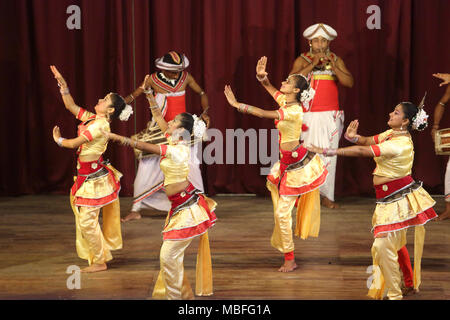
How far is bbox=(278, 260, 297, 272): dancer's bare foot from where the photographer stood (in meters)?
4.76

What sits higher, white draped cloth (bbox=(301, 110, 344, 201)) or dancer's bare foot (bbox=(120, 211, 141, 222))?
white draped cloth (bbox=(301, 110, 344, 201))

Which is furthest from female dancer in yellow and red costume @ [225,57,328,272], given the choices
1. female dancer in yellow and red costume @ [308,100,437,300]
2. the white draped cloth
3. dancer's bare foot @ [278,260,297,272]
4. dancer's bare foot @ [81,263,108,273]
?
the white draped cloth

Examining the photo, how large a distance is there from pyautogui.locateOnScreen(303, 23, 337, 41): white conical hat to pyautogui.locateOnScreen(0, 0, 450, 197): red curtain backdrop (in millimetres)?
596

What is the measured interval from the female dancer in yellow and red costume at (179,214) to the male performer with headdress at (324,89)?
2.68 metres

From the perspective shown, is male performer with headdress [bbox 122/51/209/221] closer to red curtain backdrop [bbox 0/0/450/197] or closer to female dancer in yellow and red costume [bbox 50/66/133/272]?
red curtain backdrop [bbox 0/0/450/197]

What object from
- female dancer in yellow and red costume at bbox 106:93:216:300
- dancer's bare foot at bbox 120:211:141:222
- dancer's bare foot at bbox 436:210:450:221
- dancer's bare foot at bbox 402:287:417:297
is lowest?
dancer's bare foot at bbox 120:211:141:222

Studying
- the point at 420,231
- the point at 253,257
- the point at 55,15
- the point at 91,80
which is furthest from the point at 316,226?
the point at 55,15

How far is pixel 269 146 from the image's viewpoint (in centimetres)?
729

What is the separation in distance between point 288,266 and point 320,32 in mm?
2633

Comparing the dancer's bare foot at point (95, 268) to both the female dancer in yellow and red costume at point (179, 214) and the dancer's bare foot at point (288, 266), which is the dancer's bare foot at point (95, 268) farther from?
the dancer's bare foot at point (288, 266)

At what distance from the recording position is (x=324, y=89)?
21.8 ft

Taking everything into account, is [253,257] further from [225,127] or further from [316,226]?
[225,127]

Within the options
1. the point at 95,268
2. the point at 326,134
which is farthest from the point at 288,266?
the point at 326,134

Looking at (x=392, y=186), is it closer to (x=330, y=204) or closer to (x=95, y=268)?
(x=95, y=268)
